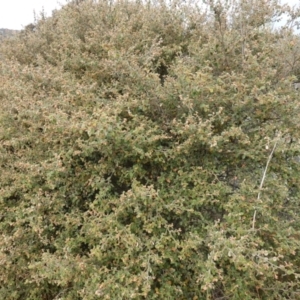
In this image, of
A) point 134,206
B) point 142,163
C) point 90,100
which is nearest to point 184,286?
point 134,206

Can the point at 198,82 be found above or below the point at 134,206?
above

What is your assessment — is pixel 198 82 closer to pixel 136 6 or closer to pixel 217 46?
pixel 217 46

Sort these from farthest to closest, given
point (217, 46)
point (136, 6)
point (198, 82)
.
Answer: point (136, 6)
point (217, 46)
point (198, 82)

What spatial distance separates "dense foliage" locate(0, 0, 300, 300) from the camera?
6.54ft

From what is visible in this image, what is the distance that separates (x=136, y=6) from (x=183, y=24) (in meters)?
1.17

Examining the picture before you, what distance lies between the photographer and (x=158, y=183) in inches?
91.1

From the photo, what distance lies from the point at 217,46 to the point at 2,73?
275cm

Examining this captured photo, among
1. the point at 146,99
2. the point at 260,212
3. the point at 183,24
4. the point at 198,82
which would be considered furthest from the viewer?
the point at 183,24

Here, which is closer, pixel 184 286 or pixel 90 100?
pixel 184 286

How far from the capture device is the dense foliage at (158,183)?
6.54 feet

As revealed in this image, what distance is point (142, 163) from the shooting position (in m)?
2.36

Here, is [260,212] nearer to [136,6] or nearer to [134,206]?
[134,206]

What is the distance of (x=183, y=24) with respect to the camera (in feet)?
11.7

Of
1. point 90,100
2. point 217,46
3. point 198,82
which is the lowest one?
point 90,100
